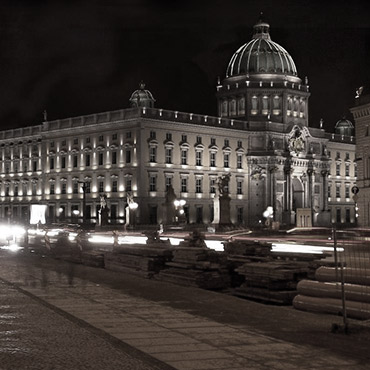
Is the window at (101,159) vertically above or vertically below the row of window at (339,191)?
above

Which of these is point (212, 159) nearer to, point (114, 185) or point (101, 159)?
point (114, 185)

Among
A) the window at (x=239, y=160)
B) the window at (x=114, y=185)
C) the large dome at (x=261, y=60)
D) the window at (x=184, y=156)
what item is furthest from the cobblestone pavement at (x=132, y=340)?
the large dome at (x=261, y=60)

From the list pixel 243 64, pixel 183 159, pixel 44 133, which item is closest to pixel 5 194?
pixel 44 133

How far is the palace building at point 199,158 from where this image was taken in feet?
310

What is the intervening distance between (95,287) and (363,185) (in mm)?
49133

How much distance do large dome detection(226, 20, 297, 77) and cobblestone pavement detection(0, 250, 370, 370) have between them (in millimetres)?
110411

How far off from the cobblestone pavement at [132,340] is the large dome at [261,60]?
11041 centimetres

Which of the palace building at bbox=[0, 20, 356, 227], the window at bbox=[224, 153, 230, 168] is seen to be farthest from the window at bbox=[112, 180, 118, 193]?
the window at bbox=[224, 153, 230, 168]

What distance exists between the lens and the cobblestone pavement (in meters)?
10.5

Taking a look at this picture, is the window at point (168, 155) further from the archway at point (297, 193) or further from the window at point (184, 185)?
the archway at point (297, 193)

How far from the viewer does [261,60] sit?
12569cm

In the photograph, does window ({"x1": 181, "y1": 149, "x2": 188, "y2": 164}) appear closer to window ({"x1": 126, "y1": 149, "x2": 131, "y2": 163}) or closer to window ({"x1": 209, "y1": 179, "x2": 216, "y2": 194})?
window ({"x1": 209, "y1": 179, "x2": 216, "y2": 194})

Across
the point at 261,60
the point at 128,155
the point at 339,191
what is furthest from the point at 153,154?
the point at 339,191

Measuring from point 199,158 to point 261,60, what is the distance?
31231mm
